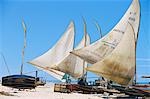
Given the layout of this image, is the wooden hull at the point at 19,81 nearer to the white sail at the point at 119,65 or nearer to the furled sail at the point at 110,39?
the furled sail at the point at 110,39

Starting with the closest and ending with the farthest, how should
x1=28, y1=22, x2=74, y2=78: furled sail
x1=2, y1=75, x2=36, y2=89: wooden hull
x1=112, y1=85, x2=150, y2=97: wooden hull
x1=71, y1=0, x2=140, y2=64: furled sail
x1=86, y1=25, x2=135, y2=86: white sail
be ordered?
1. x1=86, y1=25, x2=135, y2=86: white sail
2. x1=112, y1=85, x2=150, y2=97: wooden hull
3. x1=71, y1=0, x2=140, y2=64: furled sail
4. x1=2, y1=75, x2=36, y2=89: wooden hull
5. x1=28, y1=22, x2=74, y2=78: furled sail

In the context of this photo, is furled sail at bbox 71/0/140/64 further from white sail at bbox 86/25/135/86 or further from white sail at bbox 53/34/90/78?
white sail at bbox 53/34/90/78

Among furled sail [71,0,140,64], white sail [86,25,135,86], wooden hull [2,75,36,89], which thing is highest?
furled sail [71,0,140,64]

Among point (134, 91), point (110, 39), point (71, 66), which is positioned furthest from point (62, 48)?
point (134, 91)

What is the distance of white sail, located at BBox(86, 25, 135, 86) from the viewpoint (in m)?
24.2

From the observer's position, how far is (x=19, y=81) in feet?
96.5

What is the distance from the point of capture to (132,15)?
28.7m

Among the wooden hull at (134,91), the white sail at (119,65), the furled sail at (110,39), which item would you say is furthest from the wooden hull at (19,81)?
the wooden hull at (134,91)

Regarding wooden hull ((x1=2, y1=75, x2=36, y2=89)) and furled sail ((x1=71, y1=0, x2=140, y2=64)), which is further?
wooden hull ((x1=2, y1=75, x2=36, y2=89))

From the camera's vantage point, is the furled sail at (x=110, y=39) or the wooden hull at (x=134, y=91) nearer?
the wooden hull at (x=134, y=91)

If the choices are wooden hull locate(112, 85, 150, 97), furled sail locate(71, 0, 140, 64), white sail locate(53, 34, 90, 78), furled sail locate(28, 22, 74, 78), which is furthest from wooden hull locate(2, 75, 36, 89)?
furled sail locate(28, 22, 74, 78)

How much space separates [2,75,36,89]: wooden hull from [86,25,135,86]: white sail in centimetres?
744

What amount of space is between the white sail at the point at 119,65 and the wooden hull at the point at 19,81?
7.44m

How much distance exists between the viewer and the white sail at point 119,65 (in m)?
24.2
